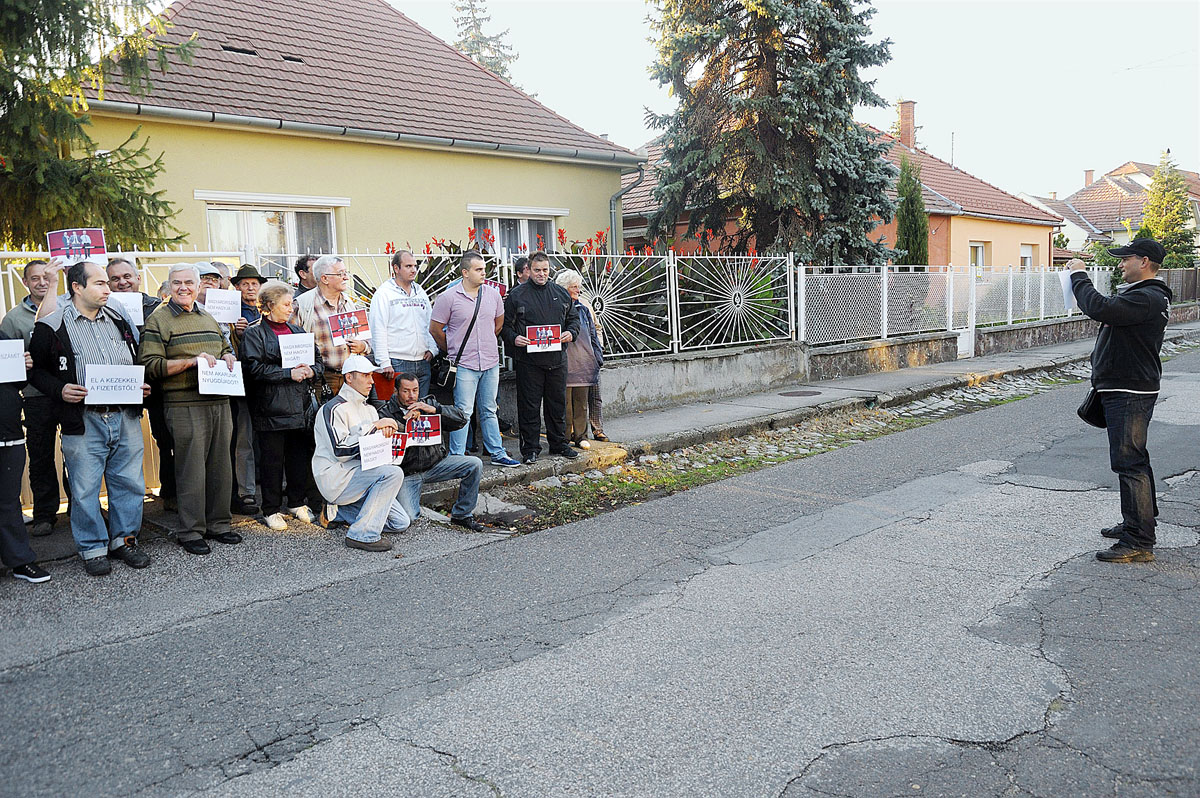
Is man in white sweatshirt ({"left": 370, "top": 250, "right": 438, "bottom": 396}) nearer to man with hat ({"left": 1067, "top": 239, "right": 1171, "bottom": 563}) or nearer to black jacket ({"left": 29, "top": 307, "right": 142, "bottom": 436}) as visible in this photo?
black jacket ({"left": 29, "top": 307, "right": 142, "bottom": 436})

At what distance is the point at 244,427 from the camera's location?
22.1 ft

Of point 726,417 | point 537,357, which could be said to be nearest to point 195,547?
point 537,357

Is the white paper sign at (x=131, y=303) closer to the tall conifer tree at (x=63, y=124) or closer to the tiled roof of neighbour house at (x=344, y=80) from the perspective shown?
the tall conifer tree at (x=63, y=124)

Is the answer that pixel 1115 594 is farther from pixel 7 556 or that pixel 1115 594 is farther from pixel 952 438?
pixel 7 556

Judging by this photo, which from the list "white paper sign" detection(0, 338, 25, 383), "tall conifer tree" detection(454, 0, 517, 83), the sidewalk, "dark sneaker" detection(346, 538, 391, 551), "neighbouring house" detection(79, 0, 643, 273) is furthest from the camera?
"tall conifer tree" detection(454, 0, 517, 83)

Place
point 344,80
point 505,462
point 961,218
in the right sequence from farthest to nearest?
point 961,218
point 344,80
point 505,462

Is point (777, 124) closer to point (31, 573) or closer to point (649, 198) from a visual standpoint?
point (649, 198)

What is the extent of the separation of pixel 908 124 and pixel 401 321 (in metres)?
30.0

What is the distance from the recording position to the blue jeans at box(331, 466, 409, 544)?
608 cm

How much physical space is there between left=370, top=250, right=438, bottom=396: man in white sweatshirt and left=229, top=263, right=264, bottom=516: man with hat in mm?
994

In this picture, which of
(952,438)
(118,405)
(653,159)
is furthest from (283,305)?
(653,159)

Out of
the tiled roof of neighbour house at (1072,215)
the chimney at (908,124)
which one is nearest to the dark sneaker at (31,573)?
the chimney at (908,124)

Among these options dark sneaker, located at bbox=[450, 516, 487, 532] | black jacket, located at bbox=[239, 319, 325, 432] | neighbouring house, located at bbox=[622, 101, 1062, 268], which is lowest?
dark sneaker, located at bbox=[450, 516, 487, 532]

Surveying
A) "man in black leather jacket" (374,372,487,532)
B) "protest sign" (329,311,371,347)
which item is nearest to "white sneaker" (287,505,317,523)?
"man in black leather jacket" (374,372,487,532)
